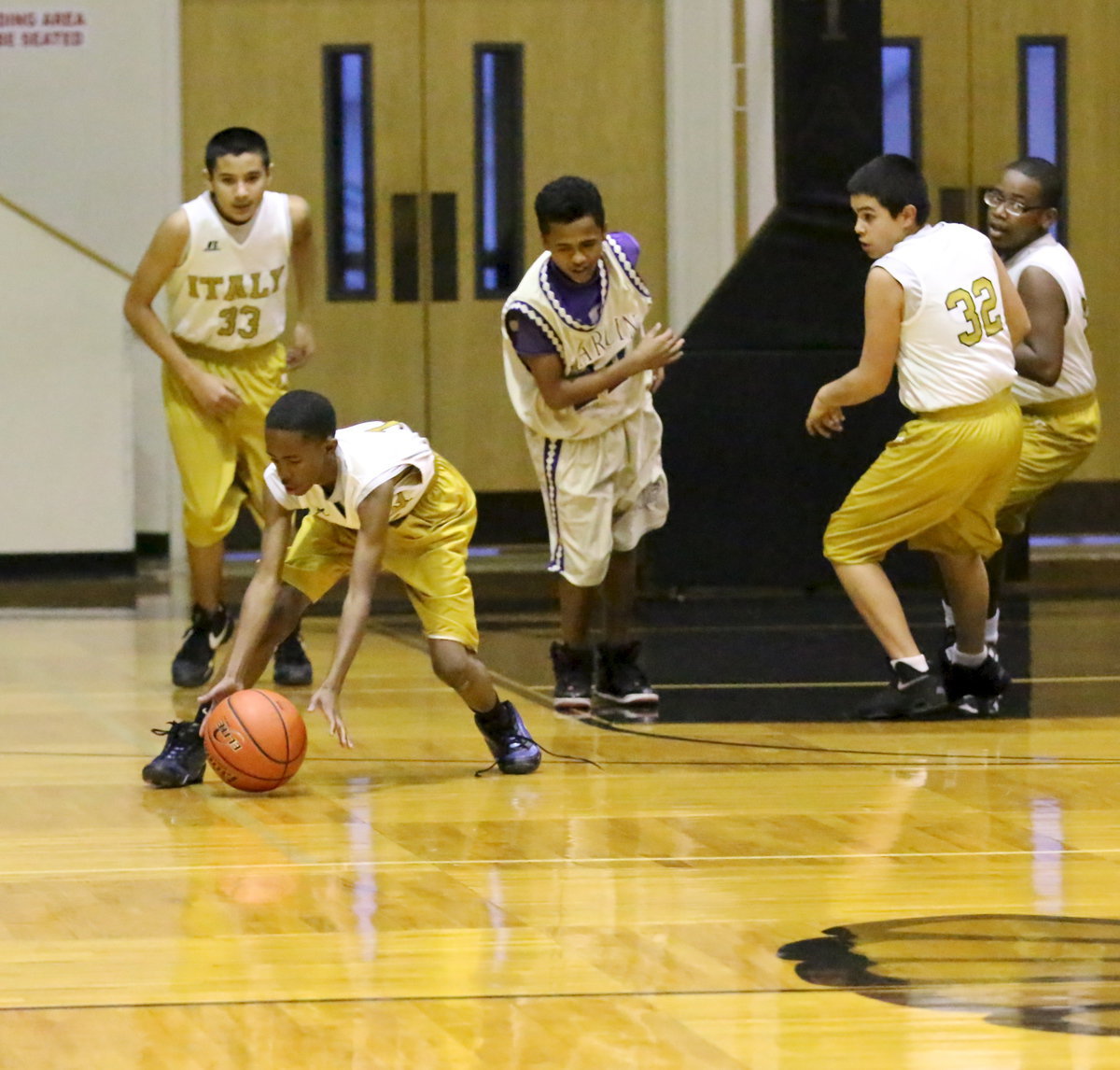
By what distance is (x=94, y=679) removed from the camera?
621 centimetres

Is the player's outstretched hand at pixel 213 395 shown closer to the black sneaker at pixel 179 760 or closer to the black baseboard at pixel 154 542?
the black sneaker at pixel 179 760

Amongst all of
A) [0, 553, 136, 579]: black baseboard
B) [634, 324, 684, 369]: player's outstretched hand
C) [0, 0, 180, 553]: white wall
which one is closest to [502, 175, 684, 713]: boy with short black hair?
[634, 324, 684, 369]: player's outstretched hand

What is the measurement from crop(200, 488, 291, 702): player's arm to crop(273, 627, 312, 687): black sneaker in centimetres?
152

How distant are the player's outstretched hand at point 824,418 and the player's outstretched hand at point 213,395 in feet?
→ 5.38

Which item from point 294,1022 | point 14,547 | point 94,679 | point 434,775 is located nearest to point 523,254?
point 14,547

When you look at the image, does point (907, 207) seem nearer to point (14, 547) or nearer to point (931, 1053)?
point (931, 1053)

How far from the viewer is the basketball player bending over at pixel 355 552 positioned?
4270 mm

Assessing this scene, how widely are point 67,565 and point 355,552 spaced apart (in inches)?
201

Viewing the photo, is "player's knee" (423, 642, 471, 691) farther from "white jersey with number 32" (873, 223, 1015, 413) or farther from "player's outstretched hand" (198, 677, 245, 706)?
"white jersey with number 32" (873, 223, 1015, 413)

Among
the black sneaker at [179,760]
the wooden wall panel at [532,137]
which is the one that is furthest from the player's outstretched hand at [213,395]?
the wooden wall panel at [532,137]

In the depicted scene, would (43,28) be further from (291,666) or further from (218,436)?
(291,666)

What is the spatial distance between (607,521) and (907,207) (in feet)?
3.56

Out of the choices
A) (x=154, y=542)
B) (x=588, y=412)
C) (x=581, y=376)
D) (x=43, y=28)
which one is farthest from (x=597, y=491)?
(x=43, y=28)

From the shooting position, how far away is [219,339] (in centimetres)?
595
